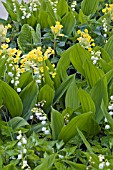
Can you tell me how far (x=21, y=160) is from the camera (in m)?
2.02

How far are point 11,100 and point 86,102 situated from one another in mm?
399

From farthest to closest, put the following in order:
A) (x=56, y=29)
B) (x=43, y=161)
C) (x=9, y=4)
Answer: (x=9, y=4)
(x=56, y=29)
(x=43, y=161)

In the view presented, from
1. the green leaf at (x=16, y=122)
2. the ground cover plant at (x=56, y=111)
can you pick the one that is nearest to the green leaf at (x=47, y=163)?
the ground cover plant at (x=56, y=111)

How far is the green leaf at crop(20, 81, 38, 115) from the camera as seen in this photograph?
2.43 meters

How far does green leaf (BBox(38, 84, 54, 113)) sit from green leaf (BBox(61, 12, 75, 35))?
38.8 inches

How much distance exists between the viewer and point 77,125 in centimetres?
219

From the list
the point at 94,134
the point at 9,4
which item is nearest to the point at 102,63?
the point at 94,134

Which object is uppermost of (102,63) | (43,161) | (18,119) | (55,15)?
(55,15)

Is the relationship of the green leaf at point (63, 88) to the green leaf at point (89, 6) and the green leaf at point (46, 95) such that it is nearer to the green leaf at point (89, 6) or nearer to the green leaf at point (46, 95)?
the green leaf at point (46, 95)

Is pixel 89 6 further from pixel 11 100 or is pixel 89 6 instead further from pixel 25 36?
pixel 11 100

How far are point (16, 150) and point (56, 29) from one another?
112 cm

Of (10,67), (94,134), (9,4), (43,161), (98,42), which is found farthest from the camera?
(9,4)

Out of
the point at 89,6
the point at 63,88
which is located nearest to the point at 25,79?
the point at 63,88

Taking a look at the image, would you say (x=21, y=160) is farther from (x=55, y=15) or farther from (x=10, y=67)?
(x=55, y=15)
